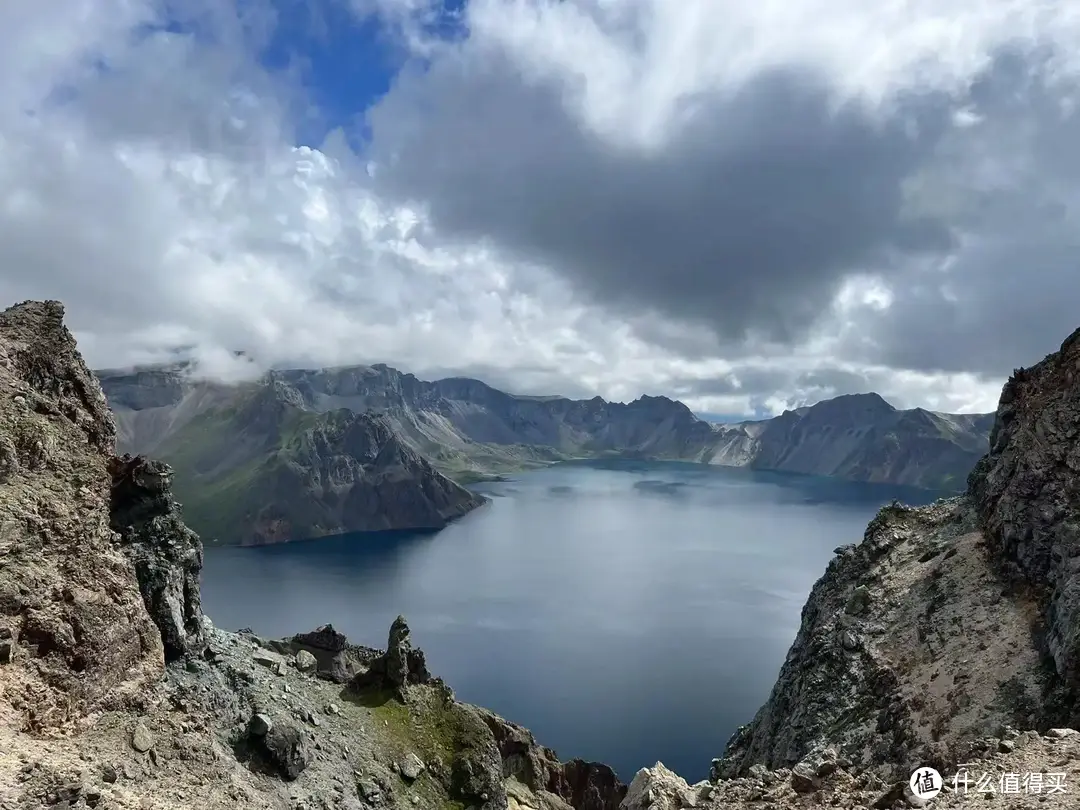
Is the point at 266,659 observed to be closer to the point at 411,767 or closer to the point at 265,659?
the point at 265,659

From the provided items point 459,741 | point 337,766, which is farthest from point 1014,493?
point 337,766

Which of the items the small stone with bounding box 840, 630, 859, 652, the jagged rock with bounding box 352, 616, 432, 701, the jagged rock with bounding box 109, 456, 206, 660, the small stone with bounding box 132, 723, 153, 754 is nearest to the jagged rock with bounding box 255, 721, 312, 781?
the jagged rock with bounding box 109, 456, 206, 660

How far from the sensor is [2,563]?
3198 centimetres

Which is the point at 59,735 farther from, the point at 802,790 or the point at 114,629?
the point at 802,790

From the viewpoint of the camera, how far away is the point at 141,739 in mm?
33219

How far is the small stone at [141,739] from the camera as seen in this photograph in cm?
3275

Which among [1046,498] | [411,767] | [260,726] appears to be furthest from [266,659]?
[1046,498]

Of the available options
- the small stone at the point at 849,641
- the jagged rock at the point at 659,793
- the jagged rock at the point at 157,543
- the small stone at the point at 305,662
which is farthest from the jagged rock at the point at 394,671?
the small stone at the point at 849,641

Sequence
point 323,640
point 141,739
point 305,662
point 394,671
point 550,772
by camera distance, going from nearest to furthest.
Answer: point 141,739 → point 305,662 → point 394,671 → point 550,772 → point 323,640

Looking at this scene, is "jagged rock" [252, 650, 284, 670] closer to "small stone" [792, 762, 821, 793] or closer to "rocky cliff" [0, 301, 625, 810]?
"rocky cliff" [0, 301, 625, 810]

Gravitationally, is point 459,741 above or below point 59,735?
below

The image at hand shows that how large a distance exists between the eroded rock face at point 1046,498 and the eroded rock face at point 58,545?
46.5 m

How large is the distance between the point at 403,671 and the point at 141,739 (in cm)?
2994

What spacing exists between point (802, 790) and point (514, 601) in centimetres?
16976
